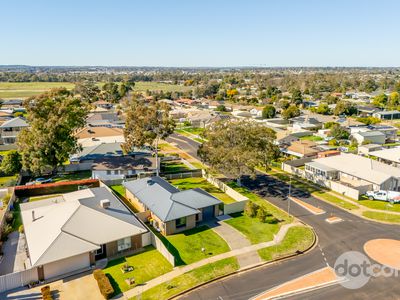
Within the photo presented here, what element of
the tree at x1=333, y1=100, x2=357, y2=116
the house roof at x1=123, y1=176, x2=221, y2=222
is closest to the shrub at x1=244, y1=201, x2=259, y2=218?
the house roof at x1=123, y1=176, x2=221, y2=222

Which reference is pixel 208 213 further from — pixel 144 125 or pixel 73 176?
pixel 73 176

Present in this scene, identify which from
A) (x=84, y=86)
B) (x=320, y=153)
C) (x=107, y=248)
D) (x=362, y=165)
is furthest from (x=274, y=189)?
(x=84, y=86)

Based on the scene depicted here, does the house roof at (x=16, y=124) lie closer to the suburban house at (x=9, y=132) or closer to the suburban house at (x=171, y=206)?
the suburban house at (x=9, y=132)

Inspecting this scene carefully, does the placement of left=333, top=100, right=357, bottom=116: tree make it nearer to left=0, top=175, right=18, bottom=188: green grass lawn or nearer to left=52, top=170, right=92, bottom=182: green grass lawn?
left=52, top=170, right=92, bottom=182: green grass lawn

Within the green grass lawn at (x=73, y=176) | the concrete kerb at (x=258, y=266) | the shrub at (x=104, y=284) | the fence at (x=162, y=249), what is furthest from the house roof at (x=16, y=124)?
the concrete kerb at (x=258, y=266)

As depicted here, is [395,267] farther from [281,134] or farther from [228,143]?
[281,134]
